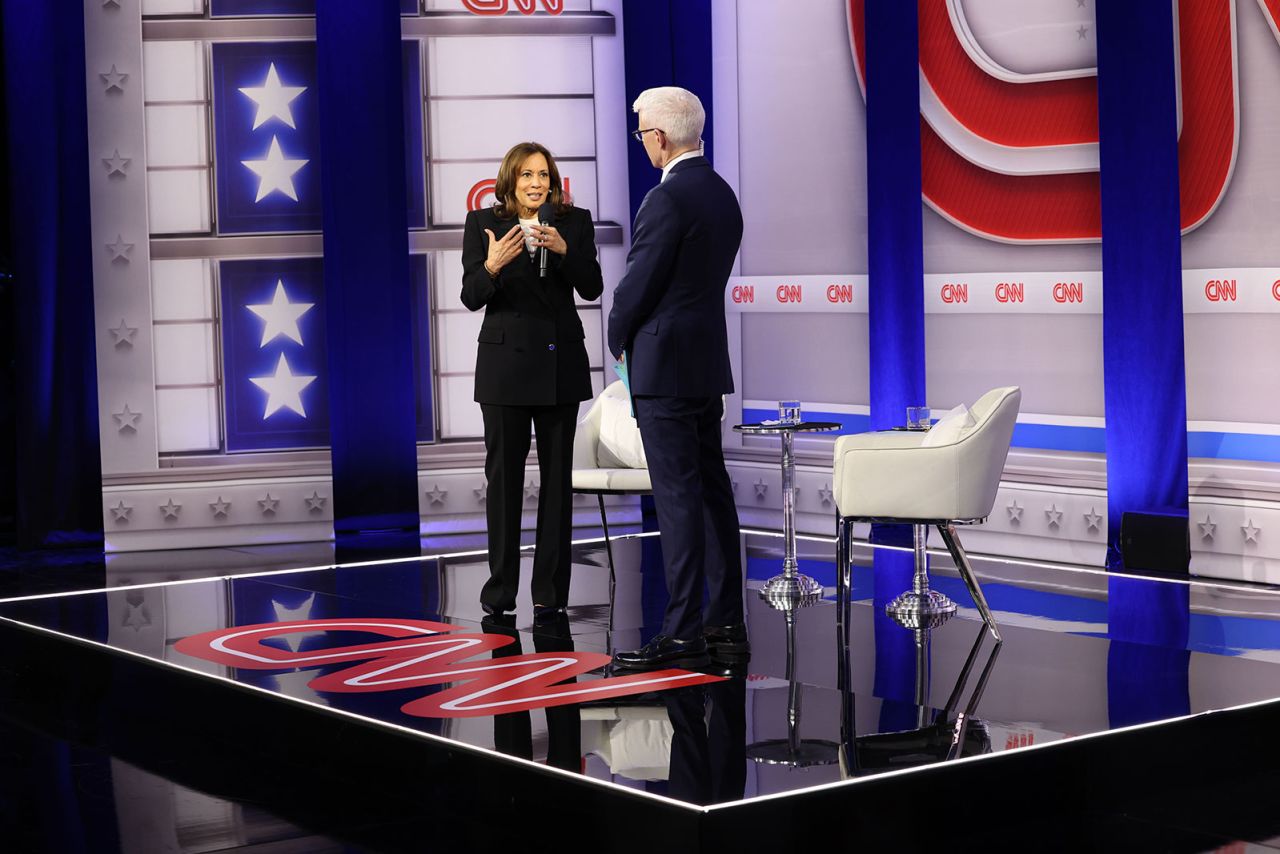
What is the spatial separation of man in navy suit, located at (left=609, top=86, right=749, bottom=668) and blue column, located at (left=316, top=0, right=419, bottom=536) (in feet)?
12.3

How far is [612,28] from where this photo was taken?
7738 millimetres

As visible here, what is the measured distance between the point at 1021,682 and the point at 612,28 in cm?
492

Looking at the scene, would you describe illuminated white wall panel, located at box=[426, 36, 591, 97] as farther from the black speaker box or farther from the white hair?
the white hair

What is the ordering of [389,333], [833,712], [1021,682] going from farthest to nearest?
[389,333], [1021,682], [833,712]

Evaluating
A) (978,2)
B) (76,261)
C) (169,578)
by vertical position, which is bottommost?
(169,578)

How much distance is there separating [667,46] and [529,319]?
11.0 feet

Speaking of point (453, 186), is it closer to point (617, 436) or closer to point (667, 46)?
point (667, 46)

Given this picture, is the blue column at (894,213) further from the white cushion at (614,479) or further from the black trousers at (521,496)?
the black trousers at (521,496)

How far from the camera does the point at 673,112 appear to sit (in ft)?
12.7

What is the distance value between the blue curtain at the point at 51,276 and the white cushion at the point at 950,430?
456cm

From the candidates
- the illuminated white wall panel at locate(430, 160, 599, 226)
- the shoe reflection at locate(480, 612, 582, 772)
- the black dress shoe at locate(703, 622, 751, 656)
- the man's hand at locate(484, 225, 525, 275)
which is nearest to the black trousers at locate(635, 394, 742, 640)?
the black dress shoe at locate(703, 622, 751, 656)

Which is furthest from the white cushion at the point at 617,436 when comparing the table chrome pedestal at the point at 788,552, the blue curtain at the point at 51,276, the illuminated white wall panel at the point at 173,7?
the illuminated white wall panel at the point at 173,7

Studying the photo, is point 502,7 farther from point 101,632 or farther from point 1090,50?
point 101,632

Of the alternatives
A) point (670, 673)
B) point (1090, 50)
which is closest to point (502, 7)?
point (1090, 50)
